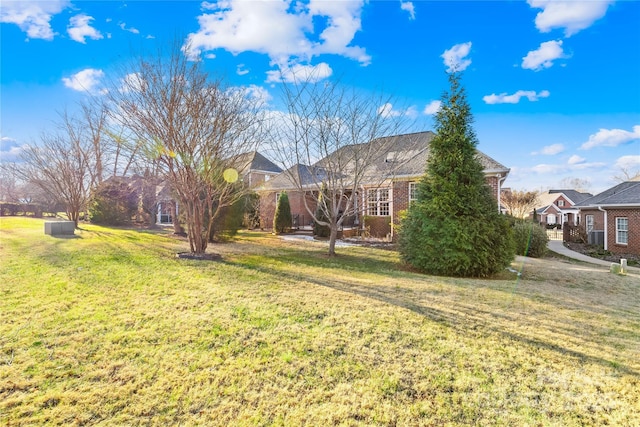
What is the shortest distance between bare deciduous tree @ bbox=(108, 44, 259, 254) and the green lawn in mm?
3588

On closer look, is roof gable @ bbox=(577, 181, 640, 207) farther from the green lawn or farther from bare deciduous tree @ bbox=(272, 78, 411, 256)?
bare deciduous tree @ bbox=(272, 78, 411, 256)

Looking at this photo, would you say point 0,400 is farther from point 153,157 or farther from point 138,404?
point 153,157

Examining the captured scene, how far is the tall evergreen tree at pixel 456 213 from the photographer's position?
25.8ft

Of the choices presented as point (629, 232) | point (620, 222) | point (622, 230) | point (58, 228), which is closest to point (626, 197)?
Result: point (620, 222)

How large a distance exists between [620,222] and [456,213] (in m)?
14.8

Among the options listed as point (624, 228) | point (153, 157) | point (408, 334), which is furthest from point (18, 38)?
point (624, 228)

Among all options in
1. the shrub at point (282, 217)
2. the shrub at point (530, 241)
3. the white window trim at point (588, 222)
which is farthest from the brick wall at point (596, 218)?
the shrub at point (282, 217)

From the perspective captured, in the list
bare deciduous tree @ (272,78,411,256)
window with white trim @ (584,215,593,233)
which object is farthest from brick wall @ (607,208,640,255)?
bare deciduous tree @ (272,78,411,256)

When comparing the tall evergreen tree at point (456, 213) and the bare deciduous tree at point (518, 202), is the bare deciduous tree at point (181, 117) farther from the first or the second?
the bare deciduous tree at point (518, 202)

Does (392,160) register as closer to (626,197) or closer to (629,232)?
(629,232)

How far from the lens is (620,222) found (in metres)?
16.4

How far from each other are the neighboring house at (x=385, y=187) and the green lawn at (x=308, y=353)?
655cm

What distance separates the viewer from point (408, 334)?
3.89m

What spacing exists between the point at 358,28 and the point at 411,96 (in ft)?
9.27
